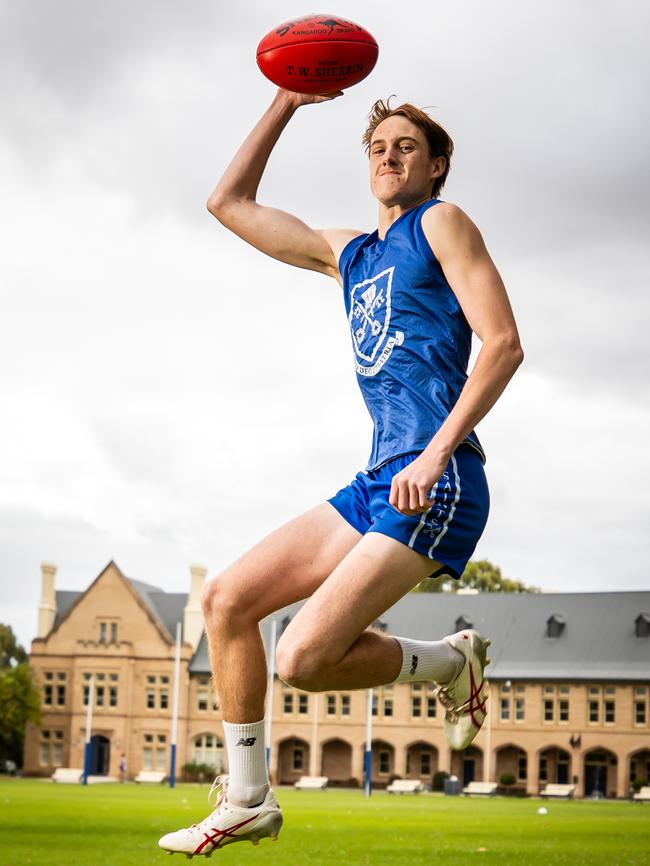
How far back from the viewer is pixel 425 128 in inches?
206

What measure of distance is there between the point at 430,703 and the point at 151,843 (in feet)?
181

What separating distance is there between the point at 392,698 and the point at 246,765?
233ft

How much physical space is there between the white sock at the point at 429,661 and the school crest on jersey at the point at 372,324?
43.9 inches

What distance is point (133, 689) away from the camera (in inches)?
3056

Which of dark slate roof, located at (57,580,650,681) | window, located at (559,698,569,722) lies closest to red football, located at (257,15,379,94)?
dark slate roof, located at (57,580,650,681)


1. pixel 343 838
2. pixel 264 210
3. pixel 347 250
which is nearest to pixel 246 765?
pixel 347 250

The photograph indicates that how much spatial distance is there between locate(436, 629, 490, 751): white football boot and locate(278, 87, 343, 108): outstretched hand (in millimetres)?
2489

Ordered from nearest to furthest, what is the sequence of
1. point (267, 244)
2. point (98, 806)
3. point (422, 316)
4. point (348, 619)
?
point (348, 619)
point (422, 316)
point (267, 244)
point (98, 806)

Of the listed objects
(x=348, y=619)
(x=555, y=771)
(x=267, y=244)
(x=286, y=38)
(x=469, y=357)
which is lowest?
(x=555, y=771)

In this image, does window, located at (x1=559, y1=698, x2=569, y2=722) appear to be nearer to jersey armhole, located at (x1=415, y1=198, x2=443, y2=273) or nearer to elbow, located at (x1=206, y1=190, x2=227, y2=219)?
elbow, located at (x1=206, y1=190, x2=227, y2=219)

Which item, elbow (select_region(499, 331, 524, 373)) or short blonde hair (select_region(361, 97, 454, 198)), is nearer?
elbow (select_region(499, 331, 524, 373))

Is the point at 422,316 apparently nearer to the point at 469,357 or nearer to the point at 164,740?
the point at 469,357

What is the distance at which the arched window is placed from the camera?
76.0 meters

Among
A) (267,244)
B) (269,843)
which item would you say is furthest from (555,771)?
(267,244)
